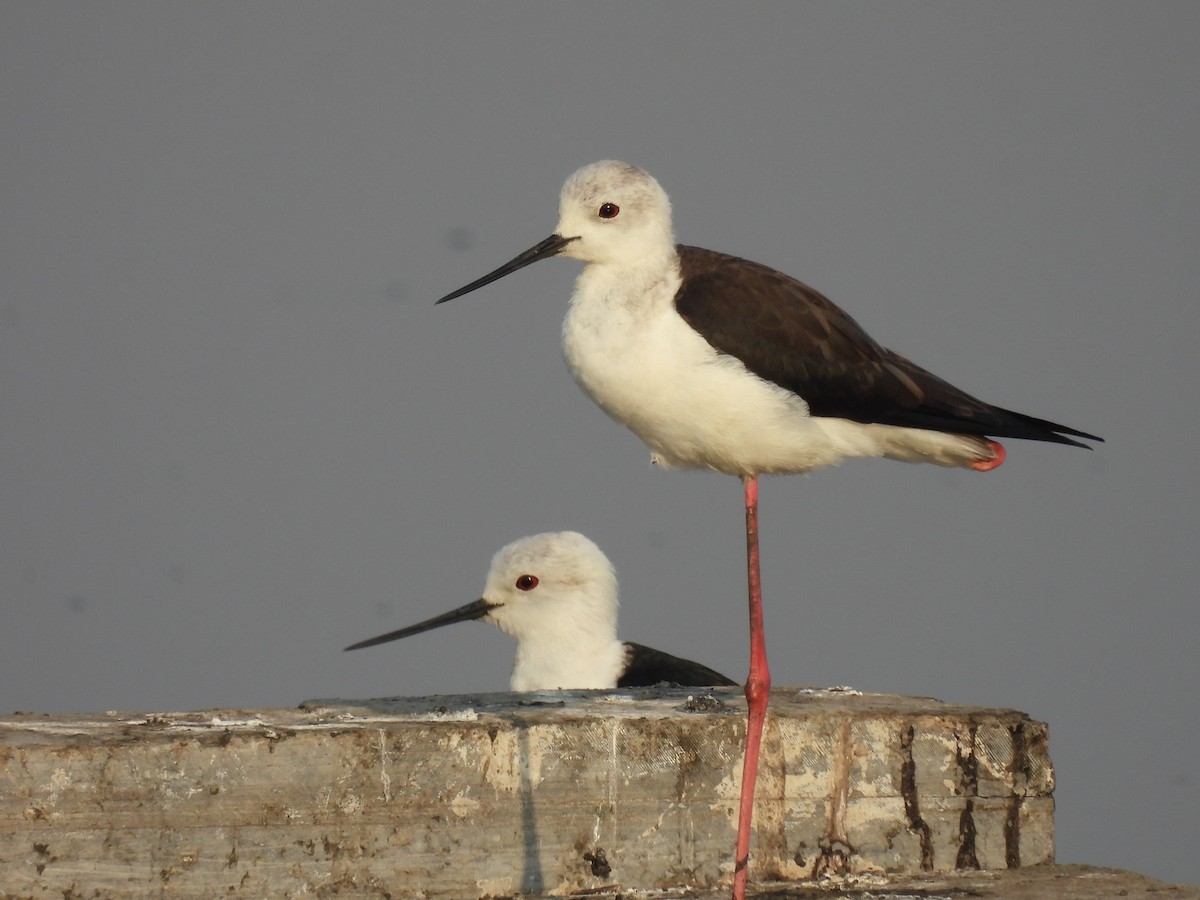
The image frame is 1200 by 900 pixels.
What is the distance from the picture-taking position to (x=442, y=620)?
10.2 metres

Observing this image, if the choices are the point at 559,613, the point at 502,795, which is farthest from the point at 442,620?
the point at 502,795

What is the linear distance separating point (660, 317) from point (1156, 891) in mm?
2736

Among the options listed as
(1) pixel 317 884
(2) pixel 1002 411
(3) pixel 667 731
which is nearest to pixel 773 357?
(2) pixel 1002 411

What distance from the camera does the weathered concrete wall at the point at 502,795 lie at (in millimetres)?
5633

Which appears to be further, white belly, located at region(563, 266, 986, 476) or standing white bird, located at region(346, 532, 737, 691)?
standing white bird, located at region(346, 532, 737, 691)

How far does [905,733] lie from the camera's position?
259 inches

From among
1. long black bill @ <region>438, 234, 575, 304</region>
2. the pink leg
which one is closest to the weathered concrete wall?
the pink leg

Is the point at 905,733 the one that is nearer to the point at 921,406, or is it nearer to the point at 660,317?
the point at 921,406

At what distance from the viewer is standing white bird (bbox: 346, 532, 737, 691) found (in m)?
9.56

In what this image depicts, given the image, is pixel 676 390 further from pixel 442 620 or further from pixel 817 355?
pixel 442 620

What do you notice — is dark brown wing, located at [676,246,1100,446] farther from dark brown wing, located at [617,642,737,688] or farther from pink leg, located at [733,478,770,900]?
dark brown wing, located at [617,642,737,688]

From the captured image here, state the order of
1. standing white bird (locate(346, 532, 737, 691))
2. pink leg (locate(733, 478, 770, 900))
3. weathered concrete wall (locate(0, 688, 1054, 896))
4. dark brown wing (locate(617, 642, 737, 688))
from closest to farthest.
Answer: weathered concrete wall (locate(0, 688, 1054, 896))
pink leg (locate(733, 478, 770, 900))
dark brown wing (locate(617, 642, 737, 688))
standing white bird (locate(346, 532, 737, 691))

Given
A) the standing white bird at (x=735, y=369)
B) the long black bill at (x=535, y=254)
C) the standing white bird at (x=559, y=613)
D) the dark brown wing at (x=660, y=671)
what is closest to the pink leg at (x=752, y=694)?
the standing white bird at (x=735, y=369)

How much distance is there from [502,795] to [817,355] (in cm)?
187
